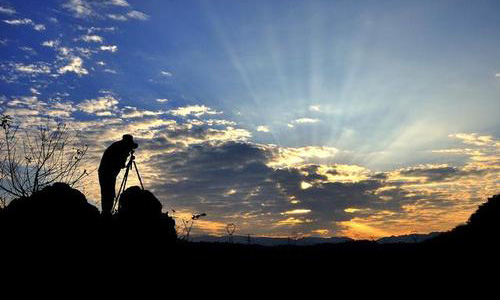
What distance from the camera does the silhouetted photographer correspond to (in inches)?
584

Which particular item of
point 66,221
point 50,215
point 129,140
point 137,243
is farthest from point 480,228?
point 129,140

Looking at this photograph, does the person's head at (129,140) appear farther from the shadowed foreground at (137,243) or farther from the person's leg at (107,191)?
the shadowed foreground at (137,243)

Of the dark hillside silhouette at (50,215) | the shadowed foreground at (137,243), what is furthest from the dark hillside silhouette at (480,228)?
the dark hillside silhouette at (50,215)

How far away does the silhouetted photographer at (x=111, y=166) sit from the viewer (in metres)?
14.8

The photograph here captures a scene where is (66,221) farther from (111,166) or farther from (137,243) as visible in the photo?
(111,166)

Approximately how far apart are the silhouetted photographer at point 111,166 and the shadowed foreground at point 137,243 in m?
1.23

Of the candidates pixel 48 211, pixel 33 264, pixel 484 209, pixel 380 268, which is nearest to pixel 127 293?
pixel 33 264

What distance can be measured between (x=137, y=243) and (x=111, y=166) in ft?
13.3

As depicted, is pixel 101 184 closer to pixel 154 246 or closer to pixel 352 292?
pixel 154 246

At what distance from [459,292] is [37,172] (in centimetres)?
1654

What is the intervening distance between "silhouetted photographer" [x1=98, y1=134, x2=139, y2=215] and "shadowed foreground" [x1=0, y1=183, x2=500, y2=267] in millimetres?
1230

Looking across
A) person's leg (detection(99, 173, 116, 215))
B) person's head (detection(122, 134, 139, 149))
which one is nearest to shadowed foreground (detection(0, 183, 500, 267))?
person's leg (detection(99, 173, 116, 215))

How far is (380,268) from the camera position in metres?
11.0

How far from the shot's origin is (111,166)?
15.1 m
